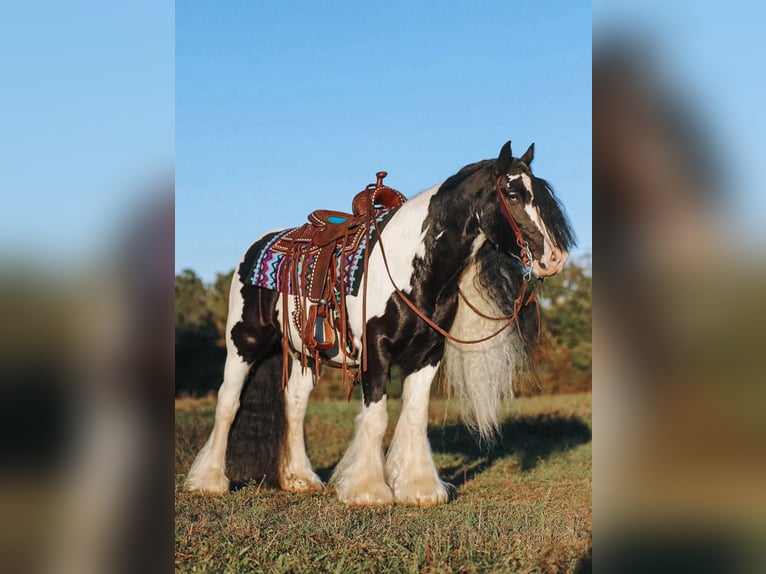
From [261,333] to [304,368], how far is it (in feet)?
1.53

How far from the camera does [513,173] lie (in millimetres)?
4820

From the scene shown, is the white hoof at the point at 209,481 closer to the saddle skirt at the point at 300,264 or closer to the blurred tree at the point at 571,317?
the saddle skirt at the point at 300,264

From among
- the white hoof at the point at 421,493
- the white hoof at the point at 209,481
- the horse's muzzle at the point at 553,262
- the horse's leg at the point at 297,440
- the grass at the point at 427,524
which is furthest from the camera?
the horse's leg at the point at 297,440

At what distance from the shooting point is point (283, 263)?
5.97 m

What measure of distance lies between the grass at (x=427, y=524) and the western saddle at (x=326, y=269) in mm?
1171

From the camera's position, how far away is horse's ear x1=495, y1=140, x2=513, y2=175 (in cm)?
479

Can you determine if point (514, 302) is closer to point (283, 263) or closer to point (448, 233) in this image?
point (448, 233)

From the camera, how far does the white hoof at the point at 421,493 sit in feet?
17.4
